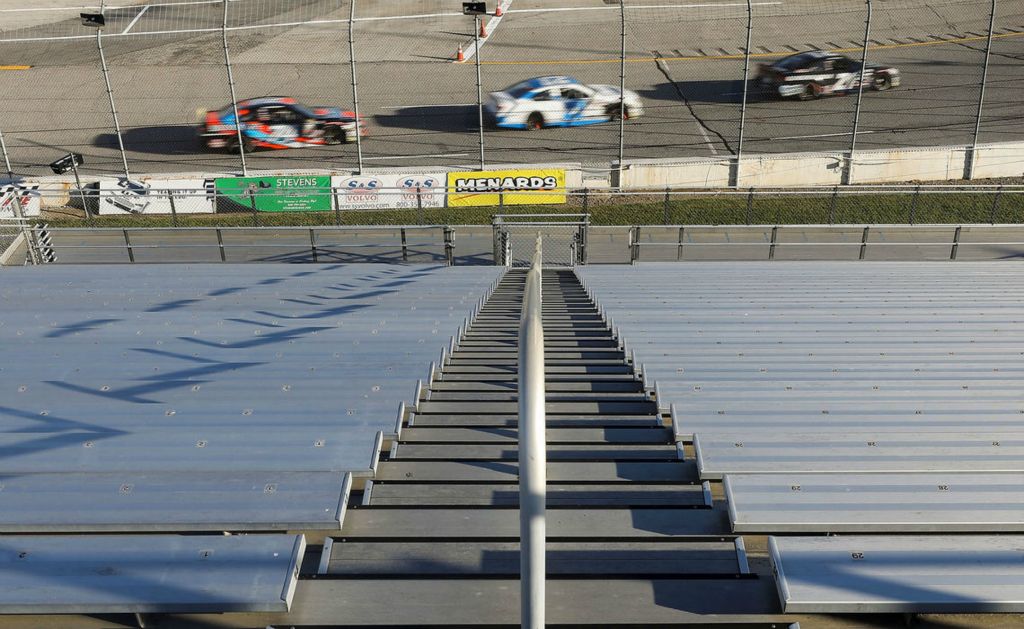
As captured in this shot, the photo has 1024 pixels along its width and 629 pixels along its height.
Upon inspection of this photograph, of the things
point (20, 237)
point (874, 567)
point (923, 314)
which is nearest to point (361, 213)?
point (20, 237)

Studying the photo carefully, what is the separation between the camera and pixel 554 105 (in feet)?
67.2

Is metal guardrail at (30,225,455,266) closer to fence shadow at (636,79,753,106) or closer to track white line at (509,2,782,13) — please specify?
fence shadow at (636,79,753,106)

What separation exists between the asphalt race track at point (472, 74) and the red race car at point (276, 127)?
36 centimetres

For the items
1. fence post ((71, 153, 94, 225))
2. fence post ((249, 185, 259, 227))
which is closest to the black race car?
fence post ((249, 185, 259, 227))

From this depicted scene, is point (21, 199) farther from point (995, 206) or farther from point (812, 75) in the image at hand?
point (995, 206)

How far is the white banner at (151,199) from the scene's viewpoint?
17.5 m

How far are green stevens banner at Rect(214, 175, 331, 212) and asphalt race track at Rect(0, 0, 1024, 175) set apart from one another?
1.71 metres

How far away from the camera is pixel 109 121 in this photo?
2247cm

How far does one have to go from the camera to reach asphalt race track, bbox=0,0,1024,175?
19.9 m

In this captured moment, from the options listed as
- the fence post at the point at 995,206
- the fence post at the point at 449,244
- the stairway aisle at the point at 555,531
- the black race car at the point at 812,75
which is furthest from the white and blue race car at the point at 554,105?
the stairway aisle at the point at 555,531

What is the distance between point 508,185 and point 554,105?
3.86 metres

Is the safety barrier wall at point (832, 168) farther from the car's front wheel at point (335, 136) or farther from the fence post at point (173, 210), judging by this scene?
the fence post at point (173, 210)

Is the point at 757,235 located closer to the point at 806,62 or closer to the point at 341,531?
the point at 806,62

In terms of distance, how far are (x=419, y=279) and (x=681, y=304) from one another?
481cm
